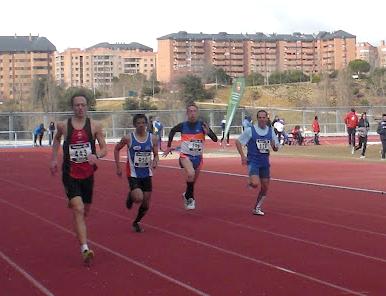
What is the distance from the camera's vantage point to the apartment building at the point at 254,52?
18000cm

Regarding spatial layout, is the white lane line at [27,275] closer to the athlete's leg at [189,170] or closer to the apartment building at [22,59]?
the athlete's leg at [189,170]

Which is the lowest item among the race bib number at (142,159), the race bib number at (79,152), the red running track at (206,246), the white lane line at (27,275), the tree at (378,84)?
the red running track at (206,246)

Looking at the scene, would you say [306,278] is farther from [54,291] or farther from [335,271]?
[54,291]

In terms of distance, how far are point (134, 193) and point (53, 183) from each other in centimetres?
1020

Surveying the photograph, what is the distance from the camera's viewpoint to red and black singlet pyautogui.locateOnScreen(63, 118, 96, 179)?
8547 millimetres

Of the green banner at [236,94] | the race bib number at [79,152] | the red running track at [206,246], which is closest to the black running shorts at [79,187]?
the race bib number at [79,152]

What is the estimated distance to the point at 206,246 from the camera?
970 cm

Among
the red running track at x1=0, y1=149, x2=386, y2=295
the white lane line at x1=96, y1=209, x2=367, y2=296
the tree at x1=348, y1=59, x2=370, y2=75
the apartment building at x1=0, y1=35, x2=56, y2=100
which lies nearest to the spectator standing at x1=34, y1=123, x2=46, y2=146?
the red running track at x1=0, y1=149, x2=386, y2=295

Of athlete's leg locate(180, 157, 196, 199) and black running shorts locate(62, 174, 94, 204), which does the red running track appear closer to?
athlete's leg locate(180, 157, 196, 199)

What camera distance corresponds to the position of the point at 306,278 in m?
7.59

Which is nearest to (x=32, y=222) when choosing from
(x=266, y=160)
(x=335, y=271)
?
(x=266, y=160)

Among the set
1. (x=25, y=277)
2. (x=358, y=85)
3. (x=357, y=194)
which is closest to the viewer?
(x=25, y=277)

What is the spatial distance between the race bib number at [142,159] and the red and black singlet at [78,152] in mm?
2146

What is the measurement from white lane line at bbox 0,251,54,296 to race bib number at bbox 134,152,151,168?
90.0 inches
